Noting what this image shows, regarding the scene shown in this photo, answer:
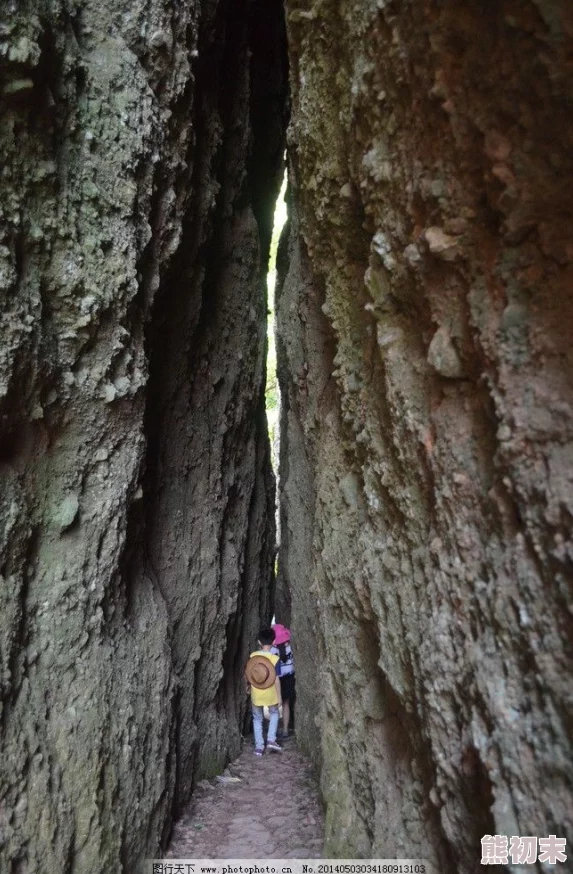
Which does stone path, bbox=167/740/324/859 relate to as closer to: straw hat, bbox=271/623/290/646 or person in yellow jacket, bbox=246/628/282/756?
person in yellow jacket, bbox=246/628/282/756

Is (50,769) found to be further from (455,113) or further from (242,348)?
(242,348)

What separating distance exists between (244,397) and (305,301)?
246 centimetres

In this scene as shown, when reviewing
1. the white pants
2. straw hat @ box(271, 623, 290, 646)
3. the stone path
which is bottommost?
the stone path

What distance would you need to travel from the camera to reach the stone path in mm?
4738

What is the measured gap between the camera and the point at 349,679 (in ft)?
12.9

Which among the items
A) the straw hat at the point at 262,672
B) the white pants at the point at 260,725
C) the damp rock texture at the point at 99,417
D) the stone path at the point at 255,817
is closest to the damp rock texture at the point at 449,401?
the stone path at the point at 255,817

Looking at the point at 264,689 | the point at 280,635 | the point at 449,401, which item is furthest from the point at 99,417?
the point at 280,635

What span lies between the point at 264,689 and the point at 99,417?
4.18 metres

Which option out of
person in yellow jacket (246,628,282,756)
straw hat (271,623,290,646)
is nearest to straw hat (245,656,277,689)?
person in yellow jacket (246,628,282,756)

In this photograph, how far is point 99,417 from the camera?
4.00 m

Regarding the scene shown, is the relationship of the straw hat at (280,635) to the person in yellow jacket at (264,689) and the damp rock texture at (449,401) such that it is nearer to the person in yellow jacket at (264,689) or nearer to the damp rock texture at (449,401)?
Answer: the person in yellow jacket at (264,689)

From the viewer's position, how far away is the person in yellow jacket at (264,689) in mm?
6801

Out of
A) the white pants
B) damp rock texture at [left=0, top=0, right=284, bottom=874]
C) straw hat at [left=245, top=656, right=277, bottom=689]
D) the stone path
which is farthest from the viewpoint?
the white pants

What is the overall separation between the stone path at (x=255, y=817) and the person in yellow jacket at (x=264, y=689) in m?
0.33
